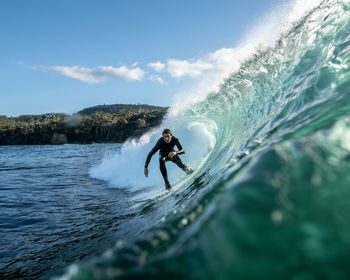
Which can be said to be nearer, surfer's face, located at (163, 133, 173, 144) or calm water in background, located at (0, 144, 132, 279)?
calm water in background, located at (0, 144, 132, 279)

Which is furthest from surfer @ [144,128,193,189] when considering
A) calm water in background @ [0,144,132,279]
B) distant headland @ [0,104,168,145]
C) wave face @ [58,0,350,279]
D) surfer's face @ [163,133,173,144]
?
distant headland @ [0,104,168,145]

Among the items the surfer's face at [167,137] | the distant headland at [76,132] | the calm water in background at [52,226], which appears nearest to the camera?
the calm water in background at [52,226]

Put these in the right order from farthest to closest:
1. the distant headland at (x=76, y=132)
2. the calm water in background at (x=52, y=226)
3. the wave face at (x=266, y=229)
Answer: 1. the distant headland at (x=76, y=132)
2. the calm water in background at (x=52, y=226)
3. the wave face at (x=266, y=229)

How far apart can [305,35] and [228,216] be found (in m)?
6.17

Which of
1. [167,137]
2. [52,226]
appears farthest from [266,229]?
[167,137]

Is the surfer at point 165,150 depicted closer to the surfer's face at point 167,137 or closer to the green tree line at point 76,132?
the surfer's face at point 167,137

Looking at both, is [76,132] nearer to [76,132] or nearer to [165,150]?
[76,132]

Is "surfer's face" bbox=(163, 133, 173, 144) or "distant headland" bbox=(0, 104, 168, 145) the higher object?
"distant headland" bbox=(0, 104, 168, 145)

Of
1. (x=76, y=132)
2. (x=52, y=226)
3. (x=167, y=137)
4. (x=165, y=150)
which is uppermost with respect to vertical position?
(x=76, y=132)

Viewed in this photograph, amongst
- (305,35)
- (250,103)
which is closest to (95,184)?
(250,103)

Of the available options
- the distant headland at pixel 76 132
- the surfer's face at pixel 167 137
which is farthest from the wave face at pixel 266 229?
the distant headland at pixel 76 132

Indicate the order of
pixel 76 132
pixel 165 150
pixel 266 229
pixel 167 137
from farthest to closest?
pixel 76 132 → pixel 165 150 → pixel 167 137 → pixel 266 229

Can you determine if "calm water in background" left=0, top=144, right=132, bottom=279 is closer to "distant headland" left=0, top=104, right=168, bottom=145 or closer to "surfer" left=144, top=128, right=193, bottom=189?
"surfer" left=144, top=128, right=193, bottom=189

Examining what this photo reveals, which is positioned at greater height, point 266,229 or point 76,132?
point 76,132
